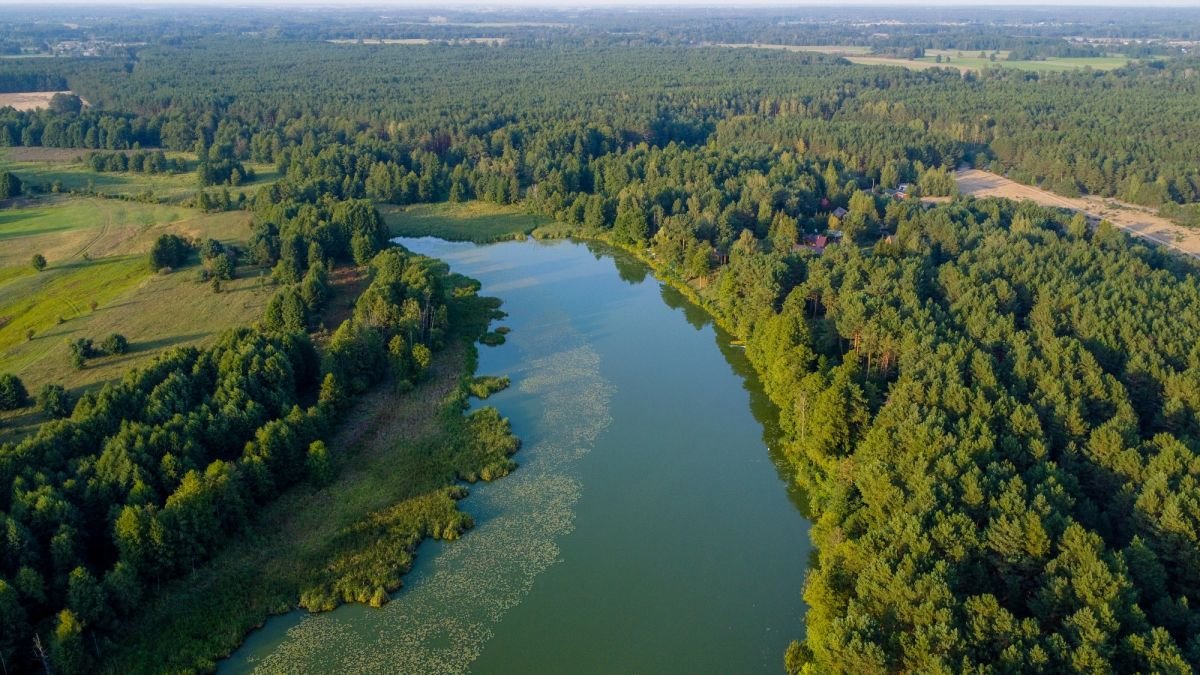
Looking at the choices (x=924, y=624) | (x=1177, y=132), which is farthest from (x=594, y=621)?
(x=1177, y=132)

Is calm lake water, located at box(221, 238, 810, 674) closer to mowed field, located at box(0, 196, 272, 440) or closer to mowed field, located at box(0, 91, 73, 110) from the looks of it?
mowed field, located at box(0, 196, 272, 440)

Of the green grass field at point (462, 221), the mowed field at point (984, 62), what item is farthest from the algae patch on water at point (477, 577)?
the mowed field at point (984, 62)

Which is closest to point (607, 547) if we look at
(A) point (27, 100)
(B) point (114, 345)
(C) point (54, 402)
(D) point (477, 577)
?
(D) point (477, 577)

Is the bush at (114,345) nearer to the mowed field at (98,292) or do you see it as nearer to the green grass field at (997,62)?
the mowed field at (98,292)

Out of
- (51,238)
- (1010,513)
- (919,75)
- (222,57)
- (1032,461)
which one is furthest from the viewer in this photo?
(222,57)

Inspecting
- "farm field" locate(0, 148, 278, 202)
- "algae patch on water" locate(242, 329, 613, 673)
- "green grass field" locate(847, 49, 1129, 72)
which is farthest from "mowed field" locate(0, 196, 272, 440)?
"green grass field" locate(847, 49, 1129, 72)

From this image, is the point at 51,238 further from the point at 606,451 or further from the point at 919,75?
the point at 919,75
